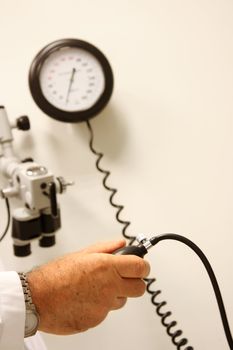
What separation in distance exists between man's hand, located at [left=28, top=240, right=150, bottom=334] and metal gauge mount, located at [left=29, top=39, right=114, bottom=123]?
0.46m

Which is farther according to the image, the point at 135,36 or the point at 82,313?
the point at 135,36

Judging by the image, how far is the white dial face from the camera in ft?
3.43

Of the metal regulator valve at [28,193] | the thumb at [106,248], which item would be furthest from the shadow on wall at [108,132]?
the thumb at [106,248]

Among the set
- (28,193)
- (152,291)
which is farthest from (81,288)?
(152,291)

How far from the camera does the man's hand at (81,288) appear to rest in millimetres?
727

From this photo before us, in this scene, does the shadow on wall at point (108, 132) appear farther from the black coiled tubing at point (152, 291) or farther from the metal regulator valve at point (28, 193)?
the metal regulator valve at point (28, 193)

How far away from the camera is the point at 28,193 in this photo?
0.97m

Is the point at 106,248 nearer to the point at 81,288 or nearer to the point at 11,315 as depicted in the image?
the point at 81,288

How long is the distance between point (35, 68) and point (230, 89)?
1.87ft

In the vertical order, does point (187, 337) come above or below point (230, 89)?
below

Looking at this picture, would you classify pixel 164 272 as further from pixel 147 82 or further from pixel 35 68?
pixel 35 68

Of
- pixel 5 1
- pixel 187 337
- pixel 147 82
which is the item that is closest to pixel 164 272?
pixel 187 337

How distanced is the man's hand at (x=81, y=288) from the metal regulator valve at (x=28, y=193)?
0.26m

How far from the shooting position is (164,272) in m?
1.21
